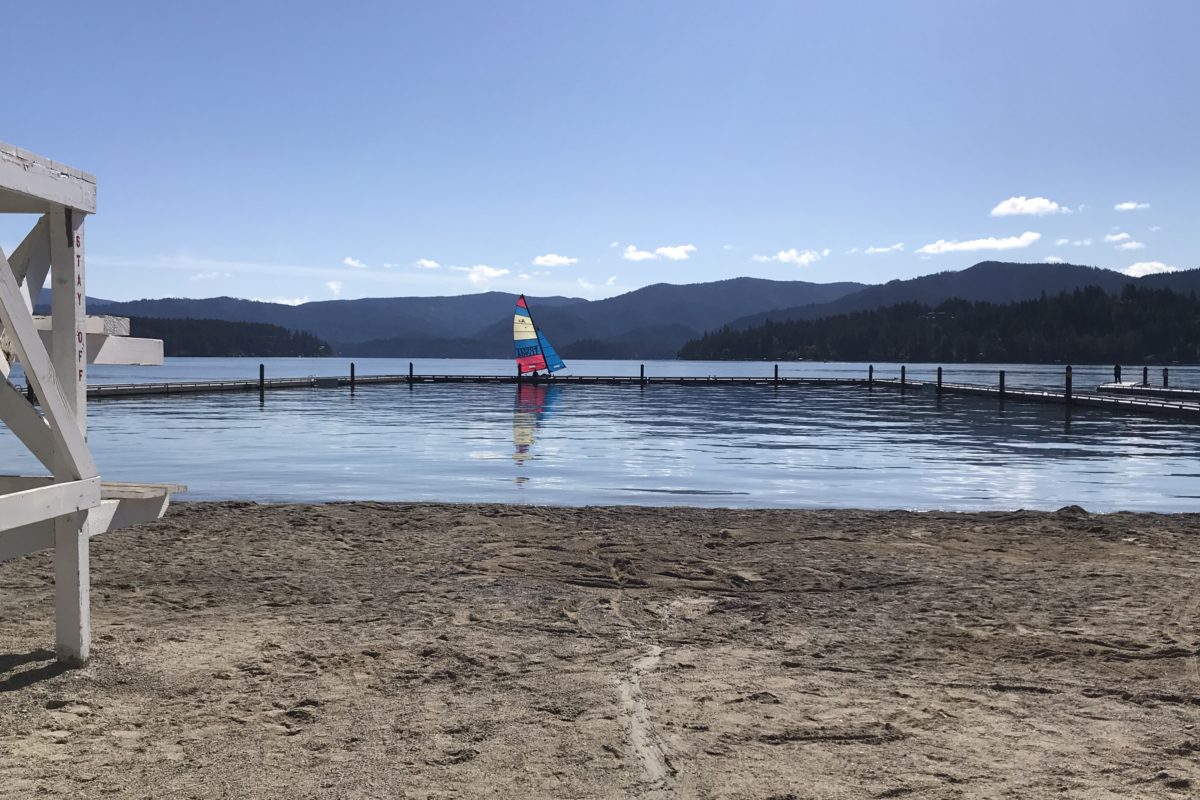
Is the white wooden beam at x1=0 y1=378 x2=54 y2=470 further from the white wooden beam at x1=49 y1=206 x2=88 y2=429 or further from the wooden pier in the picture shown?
the wooden pier

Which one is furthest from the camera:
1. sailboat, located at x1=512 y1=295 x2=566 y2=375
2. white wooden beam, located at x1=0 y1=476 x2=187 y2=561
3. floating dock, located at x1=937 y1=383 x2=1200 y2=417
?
sailboat, located at x1=512 y1=295 x2=566 y2=375

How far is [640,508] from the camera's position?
13156 mm

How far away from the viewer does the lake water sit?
15844 millimetres

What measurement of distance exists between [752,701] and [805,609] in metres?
2.40

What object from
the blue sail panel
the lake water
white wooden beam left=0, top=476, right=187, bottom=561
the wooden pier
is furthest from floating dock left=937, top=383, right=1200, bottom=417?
white wooden beam left=0, top=476, right=187, bottom=561

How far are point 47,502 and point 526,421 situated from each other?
3046 cm

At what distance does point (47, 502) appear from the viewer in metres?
5.17

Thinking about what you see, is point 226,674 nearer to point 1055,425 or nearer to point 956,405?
point 1055,425

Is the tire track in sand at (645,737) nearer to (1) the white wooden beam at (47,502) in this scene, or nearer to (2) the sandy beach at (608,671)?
(2) the sandy beach at (608,671)

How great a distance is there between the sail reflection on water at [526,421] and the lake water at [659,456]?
0.11 m

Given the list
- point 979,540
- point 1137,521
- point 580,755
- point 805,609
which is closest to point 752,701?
point 580,755

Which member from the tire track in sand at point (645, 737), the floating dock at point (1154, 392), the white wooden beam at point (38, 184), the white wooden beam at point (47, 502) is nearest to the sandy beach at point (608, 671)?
the tire track in sand at point (645, 737)

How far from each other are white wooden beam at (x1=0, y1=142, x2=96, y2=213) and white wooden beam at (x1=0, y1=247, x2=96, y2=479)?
507mm

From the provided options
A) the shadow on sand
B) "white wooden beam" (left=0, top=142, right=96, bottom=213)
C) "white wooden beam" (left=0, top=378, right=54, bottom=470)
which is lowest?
the shadow on sand
